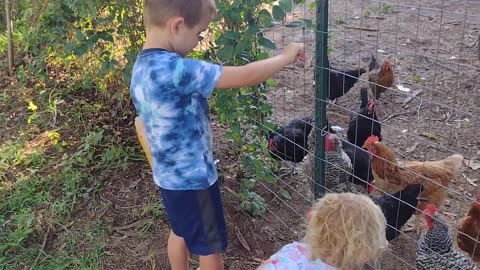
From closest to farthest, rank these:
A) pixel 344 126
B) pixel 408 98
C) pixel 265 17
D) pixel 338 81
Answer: pixel 265 17, pixel 344 126, pixel 338 81, pixel 408 98

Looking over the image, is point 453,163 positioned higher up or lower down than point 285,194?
higher up

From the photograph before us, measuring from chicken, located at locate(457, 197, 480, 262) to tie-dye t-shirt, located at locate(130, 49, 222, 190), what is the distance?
1591mm

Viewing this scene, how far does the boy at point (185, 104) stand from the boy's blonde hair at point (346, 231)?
0.58 meters

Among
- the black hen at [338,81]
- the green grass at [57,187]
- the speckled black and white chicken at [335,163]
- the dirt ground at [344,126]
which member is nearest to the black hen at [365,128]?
the dirt ground at [344,126]

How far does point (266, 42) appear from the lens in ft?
9.40

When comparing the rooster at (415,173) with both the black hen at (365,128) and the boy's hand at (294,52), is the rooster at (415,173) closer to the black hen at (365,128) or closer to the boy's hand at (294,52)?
the black hen at (365,128)

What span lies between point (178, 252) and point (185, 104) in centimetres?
100

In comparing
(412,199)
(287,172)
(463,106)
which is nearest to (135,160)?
(287,172)

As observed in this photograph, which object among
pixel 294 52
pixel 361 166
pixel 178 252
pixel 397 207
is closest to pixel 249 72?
pixel 294 52

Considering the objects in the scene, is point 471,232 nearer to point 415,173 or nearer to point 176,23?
point 415,173

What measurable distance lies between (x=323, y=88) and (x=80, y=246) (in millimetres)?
1924

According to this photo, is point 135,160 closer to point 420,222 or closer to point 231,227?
point 231,227

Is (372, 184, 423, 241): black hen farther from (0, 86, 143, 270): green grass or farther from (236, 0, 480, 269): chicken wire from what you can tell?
(0, 86, 143, 270): green grass

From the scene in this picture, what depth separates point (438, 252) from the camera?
303 centimetres
